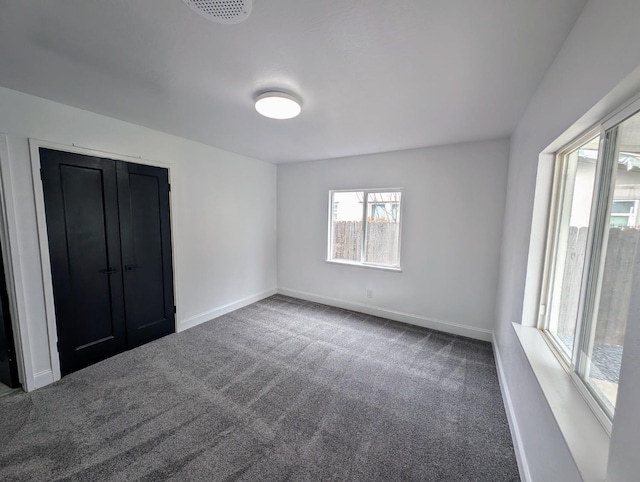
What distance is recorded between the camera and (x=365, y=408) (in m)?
1.99

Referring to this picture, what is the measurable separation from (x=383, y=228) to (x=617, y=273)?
2.75m

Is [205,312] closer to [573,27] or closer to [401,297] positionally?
[401,297]

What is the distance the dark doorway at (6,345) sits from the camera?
2057 millimetres

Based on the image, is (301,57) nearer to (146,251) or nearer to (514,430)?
(146,251)

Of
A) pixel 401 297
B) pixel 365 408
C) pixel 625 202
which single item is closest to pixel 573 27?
pixel 625 202

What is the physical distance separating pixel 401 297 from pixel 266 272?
2383 mm

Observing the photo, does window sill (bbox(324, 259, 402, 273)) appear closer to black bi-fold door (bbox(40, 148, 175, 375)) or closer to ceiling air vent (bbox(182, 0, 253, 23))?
black bi-fold door (bbox(40, 148, 175, 375))

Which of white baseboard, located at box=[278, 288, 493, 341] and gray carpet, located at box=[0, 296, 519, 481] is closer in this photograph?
gray carpet, located at box=[0, 296, 519, 481]

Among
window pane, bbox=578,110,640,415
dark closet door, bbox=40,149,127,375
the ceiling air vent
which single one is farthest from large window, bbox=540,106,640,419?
dark closet door, bbox=40,149,127,375

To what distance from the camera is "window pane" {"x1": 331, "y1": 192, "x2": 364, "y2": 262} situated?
398 cm

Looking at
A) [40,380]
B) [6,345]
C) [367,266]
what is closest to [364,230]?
[367,266]

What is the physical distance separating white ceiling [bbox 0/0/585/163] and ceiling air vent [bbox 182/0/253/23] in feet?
0.17

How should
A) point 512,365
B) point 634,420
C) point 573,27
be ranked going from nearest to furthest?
point 634,420 < point 573,27 < point 512,365

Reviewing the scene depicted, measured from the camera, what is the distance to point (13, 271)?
2.03 metres
